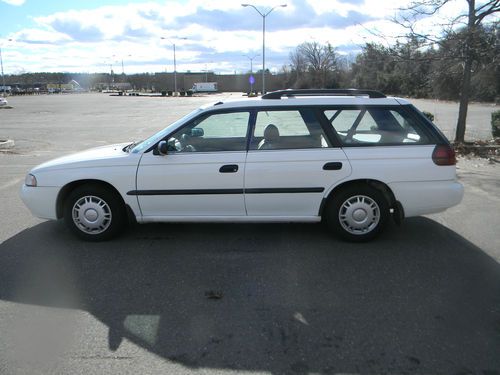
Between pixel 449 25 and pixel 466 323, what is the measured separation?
1010 centimetres

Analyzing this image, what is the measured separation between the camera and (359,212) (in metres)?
4.96

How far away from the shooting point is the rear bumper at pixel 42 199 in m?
5.05

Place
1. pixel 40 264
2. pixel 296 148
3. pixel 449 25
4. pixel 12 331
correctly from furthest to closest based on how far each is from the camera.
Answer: pixel 449 25, pixel 296 148, pixel 40 264, pixel 12 331

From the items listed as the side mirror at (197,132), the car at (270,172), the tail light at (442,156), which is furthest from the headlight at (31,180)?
the tail light at (442,156)

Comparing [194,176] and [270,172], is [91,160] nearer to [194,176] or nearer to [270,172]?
[194,176]

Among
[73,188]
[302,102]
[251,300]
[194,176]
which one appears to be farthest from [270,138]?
[73,188]

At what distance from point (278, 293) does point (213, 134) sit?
1.99m

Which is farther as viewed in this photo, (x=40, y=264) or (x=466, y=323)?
(x=40, y=264)

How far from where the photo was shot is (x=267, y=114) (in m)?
5.02

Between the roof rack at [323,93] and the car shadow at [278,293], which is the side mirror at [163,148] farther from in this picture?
the roof rack at [323,93]

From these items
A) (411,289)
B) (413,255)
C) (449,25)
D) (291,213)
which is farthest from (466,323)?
(449,25)

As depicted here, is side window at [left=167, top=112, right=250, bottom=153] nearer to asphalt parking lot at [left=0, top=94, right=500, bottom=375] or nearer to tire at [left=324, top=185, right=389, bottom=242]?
asphalt parking lot at [left=0, top=94, right=500, bottom=375]

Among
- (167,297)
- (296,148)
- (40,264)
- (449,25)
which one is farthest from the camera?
(449,25)

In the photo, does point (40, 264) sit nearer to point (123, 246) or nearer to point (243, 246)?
point (123, 246)
